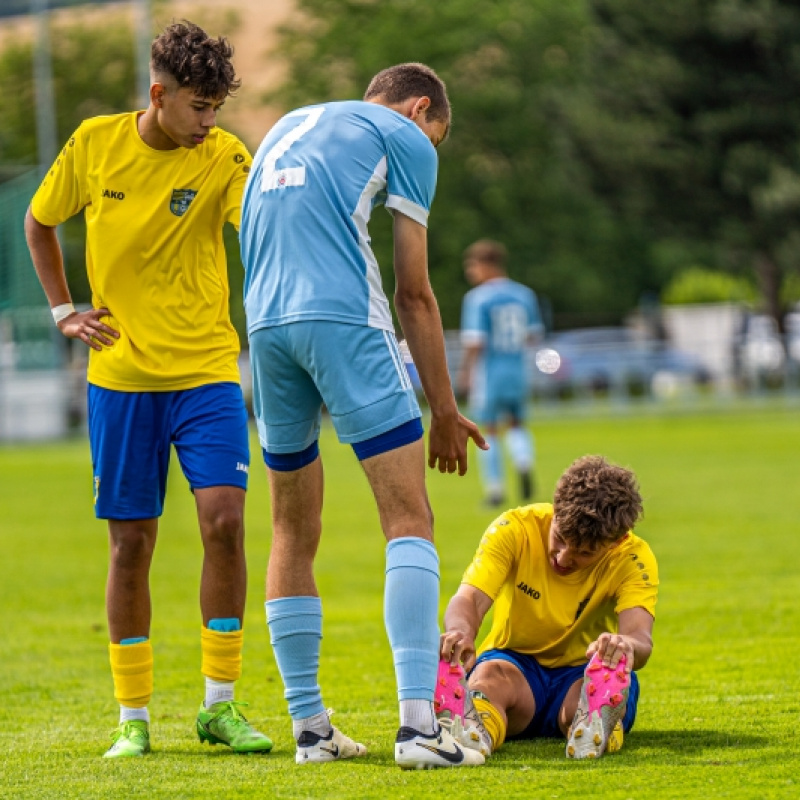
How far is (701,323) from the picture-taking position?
55.6m

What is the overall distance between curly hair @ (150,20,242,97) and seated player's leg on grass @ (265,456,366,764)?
123 centimetres

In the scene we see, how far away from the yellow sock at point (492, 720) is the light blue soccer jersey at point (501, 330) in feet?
37.3

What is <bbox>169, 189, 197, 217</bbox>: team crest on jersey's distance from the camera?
555 centimetres

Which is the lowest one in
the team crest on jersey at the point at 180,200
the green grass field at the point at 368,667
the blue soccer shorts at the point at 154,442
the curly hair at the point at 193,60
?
the green grass field at the point at 368,667

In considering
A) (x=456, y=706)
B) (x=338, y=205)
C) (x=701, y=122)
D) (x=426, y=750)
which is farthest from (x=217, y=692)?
(x=701, y=122)

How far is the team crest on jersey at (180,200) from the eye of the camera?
5555 millimetres

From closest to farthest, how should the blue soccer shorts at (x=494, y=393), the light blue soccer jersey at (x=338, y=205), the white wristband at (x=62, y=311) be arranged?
the light blue soccer jersey at (x=338, y=205), the white wristband at (x=62, y=311), the blue soccer shorts at (x=494, y=393)

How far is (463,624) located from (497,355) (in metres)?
11.9

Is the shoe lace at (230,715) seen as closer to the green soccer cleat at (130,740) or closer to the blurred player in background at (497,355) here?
the green soccer cleat at (130,740)

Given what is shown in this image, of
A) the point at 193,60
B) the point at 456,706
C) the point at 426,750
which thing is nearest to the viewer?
the point at 426,750

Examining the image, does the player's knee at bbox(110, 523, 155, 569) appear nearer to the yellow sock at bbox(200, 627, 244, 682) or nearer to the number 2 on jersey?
the yellow sock at bbox(200, 627, 244, 682)

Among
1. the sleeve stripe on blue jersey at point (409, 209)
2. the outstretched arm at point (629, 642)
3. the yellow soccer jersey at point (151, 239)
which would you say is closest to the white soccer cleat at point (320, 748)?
the outstretched arm at point (629, 642)

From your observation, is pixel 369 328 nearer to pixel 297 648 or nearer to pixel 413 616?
pixel 413 616

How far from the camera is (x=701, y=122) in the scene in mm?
43531
